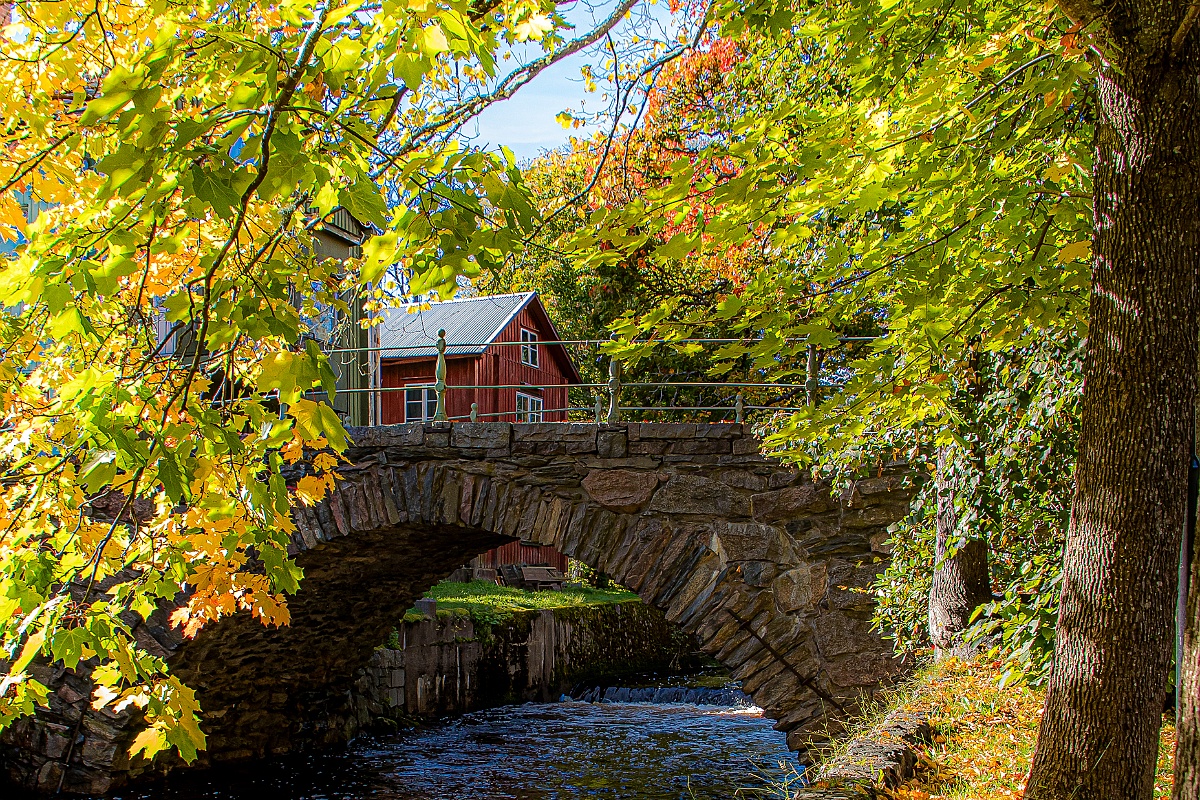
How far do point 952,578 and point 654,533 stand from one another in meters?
2.63

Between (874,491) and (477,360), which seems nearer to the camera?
(874,491)

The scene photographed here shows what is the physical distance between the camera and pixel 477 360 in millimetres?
20344

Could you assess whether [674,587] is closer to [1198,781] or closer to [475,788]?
[475,788]

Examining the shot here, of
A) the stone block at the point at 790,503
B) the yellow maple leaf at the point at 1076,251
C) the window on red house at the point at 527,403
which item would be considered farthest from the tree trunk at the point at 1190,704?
the window on red house at the point at 527,403

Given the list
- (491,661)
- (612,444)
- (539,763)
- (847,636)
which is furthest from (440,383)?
(491,661)

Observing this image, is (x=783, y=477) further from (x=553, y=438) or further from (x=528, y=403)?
(x=528, y=403)

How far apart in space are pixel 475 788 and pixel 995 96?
848 centimetres

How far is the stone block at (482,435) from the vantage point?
866 cm

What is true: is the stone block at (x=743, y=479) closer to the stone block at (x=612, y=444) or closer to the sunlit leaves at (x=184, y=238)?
the stone block at (x=612, y=444)

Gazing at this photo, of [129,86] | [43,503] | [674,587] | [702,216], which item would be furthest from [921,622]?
[129,86]

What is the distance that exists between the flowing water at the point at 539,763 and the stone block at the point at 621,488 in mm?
2545

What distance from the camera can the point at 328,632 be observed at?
38.8ft

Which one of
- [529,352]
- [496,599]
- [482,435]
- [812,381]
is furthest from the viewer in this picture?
[529,352]

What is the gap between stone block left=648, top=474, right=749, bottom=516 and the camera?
A: 320 inches
